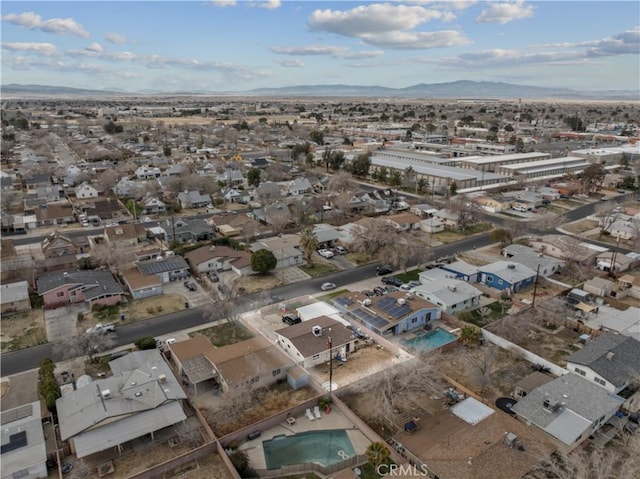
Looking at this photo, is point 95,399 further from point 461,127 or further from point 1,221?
point 461,127

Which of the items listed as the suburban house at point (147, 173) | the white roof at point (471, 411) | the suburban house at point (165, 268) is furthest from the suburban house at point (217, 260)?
the suburban house at point (147, 173)

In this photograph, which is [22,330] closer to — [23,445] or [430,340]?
[23,445]

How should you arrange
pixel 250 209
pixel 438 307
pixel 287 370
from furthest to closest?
pixel 250 209 < pixel 438 307 < pixel 287 370

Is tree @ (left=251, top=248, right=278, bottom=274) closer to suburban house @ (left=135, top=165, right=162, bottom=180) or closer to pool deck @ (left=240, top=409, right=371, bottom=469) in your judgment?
pool deck @ (left=240, top=409, right=371, bottom=469)

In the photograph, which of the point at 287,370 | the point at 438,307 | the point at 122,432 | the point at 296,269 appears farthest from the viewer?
the point at 296,269

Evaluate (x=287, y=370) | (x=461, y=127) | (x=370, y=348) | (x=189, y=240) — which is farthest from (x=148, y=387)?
(x=461, y=127)

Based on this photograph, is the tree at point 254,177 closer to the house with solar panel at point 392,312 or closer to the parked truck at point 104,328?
the house with solar panel at point 392,312

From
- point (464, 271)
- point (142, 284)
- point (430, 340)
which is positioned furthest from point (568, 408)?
point (142, 284)
